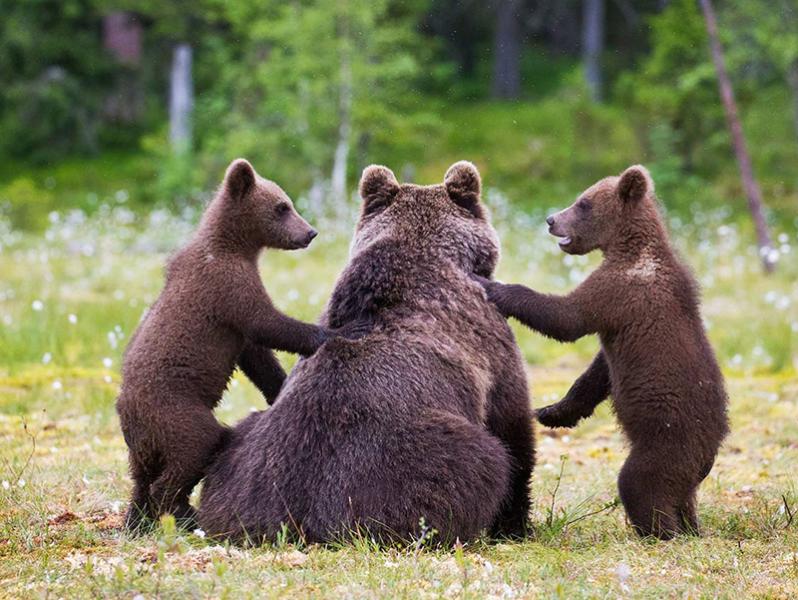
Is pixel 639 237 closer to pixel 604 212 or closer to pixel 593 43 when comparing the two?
pixel 604 212

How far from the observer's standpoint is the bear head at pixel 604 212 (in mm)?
6543

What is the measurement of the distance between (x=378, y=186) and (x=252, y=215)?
29.0 inches

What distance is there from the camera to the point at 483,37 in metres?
45.9

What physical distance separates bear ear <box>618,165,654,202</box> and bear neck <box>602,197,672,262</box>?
0.05m

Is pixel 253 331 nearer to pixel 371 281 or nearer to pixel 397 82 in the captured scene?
pixel 371 281

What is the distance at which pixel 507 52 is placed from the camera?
136ft

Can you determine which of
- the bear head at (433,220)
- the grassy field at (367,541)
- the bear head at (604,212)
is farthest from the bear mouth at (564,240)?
the grassy field at (367,541)

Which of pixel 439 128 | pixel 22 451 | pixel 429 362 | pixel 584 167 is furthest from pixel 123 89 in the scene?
pixel 429 362

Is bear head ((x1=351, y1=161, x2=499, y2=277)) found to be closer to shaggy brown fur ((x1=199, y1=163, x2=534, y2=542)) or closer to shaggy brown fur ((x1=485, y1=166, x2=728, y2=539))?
shaggy brown fur ((x1=199, y1=163, x2=534, y2=542))

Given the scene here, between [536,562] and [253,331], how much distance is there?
1886mm

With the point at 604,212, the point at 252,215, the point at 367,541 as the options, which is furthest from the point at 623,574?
the point at 252,215

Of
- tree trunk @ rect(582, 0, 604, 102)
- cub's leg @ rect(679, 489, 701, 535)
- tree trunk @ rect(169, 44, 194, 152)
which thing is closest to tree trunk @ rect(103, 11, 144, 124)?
tree trunk @ rect(169, 44, 194, 152)

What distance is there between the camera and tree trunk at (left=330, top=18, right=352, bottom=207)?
26297mm

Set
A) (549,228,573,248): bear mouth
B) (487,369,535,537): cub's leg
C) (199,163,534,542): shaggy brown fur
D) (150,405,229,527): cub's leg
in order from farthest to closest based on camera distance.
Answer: (549,228,573,248): bear mouth < (487,369,535,537): cub's leg < (150,405,229,527): cub's leg < (199,163,534,542): shaggy brown fur
